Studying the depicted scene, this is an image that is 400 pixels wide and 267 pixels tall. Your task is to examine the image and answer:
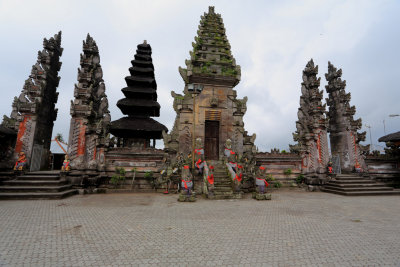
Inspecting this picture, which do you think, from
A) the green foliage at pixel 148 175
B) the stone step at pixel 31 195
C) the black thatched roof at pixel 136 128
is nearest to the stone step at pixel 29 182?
the stone step at pixel 31 195

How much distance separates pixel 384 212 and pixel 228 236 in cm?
739

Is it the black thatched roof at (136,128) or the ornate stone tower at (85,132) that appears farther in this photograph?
the black thatched roof at (136,128)

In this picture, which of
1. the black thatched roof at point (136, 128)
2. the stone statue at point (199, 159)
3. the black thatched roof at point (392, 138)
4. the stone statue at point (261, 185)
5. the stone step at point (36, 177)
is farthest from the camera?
the black thatched roof at point (136, 128)

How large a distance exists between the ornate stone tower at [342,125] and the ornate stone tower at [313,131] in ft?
8.73

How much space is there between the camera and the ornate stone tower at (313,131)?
14336 mm

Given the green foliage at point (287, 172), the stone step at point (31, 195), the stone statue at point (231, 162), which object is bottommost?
the stone step at point (31, 195)

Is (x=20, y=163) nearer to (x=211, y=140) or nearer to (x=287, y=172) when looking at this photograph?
(x=211, y=140)

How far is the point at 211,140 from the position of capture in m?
13.2

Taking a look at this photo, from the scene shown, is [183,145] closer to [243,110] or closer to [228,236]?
[243,110]

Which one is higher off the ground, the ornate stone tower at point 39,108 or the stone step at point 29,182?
the ornate stone tower at point 39,108

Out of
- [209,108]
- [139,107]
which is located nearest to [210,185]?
[209,108]

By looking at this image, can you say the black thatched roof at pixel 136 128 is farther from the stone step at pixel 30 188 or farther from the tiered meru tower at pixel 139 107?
the stone step at pixel 30 188

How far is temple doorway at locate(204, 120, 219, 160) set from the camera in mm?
13031

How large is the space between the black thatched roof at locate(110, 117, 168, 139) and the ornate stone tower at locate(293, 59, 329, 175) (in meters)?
13.9
